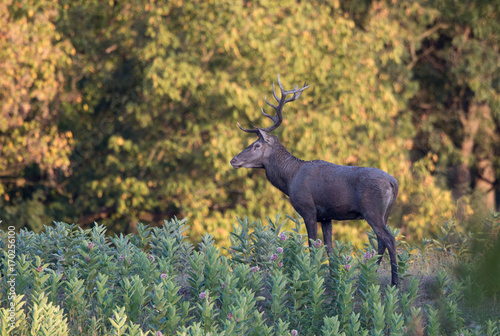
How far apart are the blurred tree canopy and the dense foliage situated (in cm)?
713

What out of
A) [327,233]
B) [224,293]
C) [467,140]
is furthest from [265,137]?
[467,140]

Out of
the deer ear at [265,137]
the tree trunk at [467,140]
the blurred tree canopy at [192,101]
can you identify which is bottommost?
the tree trunk at [467,140]

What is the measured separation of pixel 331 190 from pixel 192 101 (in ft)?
33.5

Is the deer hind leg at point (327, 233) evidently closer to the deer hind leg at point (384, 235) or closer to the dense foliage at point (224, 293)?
the dense foliage at point (224, 293)

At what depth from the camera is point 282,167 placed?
7.56m

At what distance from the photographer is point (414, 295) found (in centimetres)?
659

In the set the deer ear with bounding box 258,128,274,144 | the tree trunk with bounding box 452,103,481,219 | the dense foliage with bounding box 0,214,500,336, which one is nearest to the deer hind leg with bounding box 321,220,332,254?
the dense foliage with bounding box 0,214,500,336

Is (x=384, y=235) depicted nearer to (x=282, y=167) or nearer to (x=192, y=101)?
(x=282, y=167)

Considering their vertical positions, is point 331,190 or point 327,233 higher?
point 331,190

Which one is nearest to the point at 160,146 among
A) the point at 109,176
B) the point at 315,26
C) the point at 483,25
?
the point at 109,176

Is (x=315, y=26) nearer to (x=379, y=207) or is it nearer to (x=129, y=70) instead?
(x=129, y=70)

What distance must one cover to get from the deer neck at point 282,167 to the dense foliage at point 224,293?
59 centimetres

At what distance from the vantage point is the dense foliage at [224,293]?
5.99 meters

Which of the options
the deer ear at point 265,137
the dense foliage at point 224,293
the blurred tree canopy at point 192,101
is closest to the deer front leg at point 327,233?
the dense foliage at point 224,293
